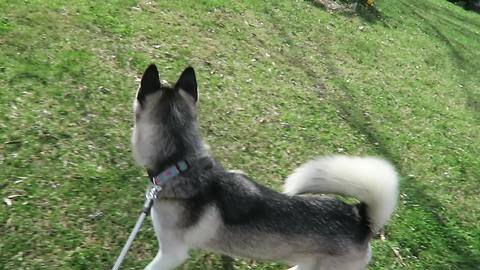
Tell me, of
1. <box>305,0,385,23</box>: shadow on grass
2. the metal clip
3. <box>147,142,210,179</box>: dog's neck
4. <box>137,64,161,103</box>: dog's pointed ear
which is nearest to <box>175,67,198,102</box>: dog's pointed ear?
<box>137,64,161,103</box>: dog's pointed ear

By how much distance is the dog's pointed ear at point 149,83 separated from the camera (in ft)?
9.03

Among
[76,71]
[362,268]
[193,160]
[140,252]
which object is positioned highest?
[193,160]

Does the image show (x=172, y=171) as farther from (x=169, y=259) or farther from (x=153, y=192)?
(x=169, y=259)

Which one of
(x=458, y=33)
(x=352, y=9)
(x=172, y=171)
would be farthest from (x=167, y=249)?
(x=458, y=33)

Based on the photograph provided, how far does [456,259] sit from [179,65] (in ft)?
14.1

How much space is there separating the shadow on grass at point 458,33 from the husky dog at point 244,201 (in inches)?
275

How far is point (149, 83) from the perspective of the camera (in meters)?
2.80

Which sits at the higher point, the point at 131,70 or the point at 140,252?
the point at 131,70

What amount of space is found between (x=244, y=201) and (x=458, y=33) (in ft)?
46.7

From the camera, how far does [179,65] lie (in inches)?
255

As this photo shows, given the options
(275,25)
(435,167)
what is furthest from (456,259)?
(275,25)

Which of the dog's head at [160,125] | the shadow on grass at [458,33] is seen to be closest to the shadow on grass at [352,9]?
the shadow on grass at [458,33]

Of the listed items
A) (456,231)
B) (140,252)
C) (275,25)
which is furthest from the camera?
(275,25)

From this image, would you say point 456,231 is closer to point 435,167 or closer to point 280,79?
point 435,167
